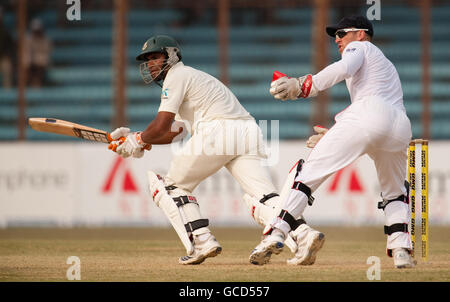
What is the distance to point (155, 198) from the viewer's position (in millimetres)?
6941

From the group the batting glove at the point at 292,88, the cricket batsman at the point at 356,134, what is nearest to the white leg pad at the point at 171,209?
the cricket batsman at the point at 356,134

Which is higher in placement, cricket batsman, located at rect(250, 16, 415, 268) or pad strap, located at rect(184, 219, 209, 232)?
A: cricket batsman, located at rect(250, 16, 415, 268)

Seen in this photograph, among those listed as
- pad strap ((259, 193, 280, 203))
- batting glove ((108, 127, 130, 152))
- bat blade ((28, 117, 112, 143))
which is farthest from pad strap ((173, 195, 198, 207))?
bat blade ((28, 117, 112, 143))

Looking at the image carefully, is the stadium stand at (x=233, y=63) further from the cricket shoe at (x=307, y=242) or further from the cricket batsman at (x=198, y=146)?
the cricket shoe at (x=307, y=242)

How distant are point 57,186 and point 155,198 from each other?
6.17m

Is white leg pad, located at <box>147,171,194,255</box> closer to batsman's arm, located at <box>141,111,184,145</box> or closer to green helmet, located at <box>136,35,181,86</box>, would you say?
batsman's arm, located at <box>141,111,184,145</box>

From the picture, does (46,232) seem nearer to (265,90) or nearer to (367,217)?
(367,217)

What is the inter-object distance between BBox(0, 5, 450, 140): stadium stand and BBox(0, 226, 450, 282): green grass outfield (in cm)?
728

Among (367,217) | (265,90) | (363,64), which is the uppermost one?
(363,64)

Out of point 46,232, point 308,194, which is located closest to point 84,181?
point 46,232

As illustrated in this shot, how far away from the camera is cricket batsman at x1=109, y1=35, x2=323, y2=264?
6.65m

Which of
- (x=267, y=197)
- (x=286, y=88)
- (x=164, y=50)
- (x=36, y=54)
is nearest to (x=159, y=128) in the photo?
(x=164, y=50)

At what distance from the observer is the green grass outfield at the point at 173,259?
19.4 feet

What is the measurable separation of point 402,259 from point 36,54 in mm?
13344
